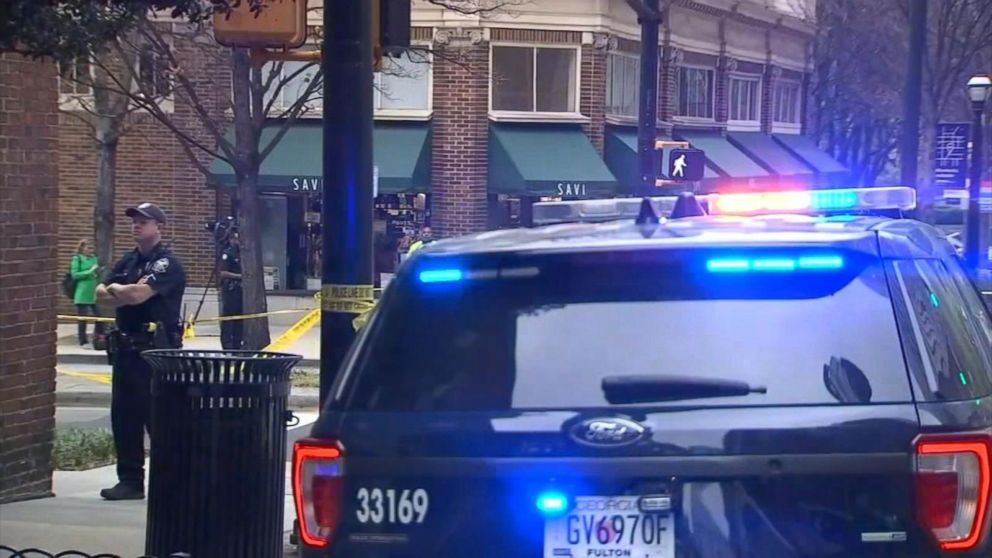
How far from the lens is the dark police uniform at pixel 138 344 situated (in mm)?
8930

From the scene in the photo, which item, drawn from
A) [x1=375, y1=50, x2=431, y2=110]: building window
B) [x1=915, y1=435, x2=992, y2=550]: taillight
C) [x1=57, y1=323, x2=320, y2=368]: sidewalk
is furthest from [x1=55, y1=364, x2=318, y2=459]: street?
[x1=915, y1=435, x2=992, y2=550]: taillight

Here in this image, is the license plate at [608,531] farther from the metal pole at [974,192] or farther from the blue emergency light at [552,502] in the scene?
the metal pole at [974,192]

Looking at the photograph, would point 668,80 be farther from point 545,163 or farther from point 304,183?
point 304,183

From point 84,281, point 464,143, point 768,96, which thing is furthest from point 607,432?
point 768,96

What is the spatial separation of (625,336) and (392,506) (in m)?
0.75

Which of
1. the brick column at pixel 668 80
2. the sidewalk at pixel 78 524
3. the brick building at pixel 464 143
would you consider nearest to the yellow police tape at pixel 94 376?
the brick building at pixel 464 143

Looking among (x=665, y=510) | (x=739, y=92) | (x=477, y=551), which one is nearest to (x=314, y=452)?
(x=477, y=551)

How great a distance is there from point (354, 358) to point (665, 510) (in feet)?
3.20

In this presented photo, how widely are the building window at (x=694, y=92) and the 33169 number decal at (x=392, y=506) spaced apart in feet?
87.5

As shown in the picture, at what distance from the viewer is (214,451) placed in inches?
245

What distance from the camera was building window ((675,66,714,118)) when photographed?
30.1 m

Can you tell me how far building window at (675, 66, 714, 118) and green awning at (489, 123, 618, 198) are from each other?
4943 mm

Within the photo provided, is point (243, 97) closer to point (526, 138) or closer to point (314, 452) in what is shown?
point (526, 138)

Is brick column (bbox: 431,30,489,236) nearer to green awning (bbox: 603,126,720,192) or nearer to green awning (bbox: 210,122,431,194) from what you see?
green awning (bbox: 210,122,431,194)
